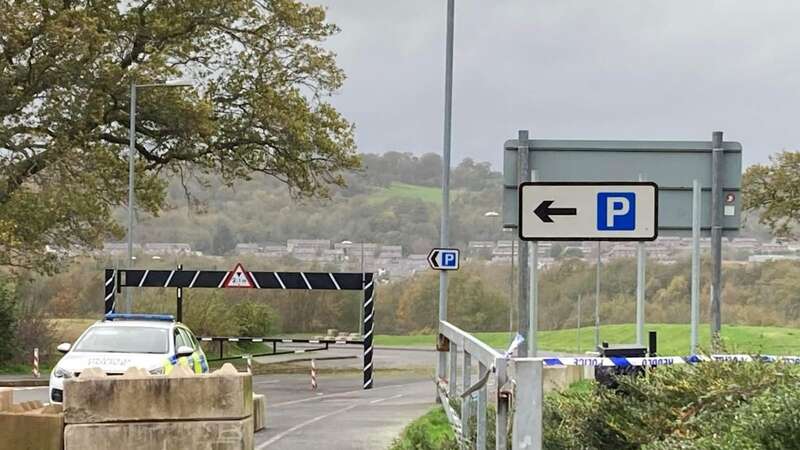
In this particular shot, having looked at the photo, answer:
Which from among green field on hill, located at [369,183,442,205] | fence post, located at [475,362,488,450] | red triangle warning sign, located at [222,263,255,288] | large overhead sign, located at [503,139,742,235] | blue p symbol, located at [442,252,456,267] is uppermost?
green field on hill, located at [369,183,442,205]

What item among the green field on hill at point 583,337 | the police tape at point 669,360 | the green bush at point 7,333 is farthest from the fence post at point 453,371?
the green field on hill at point 583,337

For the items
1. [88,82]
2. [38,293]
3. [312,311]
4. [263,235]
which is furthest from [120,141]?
[263,235]

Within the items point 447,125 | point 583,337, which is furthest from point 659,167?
point 583,337

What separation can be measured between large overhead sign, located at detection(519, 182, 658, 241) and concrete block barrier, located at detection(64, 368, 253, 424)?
5.98 meters

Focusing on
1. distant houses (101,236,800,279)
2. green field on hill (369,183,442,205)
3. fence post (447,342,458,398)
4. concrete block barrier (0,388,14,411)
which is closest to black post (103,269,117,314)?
distant houses (101,236,800,279)

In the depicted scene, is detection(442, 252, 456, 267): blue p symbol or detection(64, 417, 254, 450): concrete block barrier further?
detection(442, 252, 456, 267): blue p symbol

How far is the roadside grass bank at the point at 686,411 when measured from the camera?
17.0 feet

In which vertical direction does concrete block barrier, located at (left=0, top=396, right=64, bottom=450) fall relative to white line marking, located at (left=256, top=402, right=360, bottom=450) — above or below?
above

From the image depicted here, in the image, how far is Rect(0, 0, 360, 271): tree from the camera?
110 feet

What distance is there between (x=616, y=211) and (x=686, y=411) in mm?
1443

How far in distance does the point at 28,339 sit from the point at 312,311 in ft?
Result: 61.8

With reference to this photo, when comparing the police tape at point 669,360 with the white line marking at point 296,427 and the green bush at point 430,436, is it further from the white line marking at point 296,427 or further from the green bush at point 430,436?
the white line marking at point 296,427

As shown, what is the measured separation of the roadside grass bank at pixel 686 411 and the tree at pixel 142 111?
26485 mm

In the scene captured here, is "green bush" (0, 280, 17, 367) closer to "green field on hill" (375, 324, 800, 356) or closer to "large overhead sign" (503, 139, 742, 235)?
"green field on hill" (375, 324, 800, 356)
